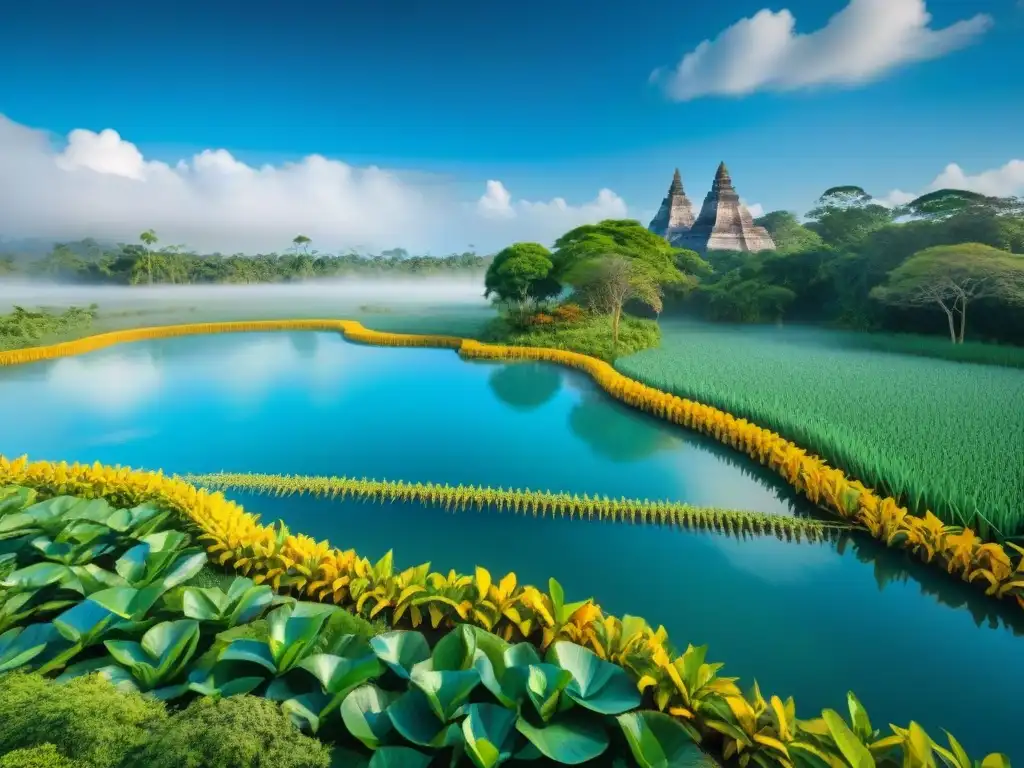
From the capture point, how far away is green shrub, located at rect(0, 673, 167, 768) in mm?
1777

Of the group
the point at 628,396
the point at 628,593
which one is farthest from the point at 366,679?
the point at 628,396

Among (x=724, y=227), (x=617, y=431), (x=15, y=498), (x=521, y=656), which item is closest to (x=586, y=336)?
(x=617, y=431)

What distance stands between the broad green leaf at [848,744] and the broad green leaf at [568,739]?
0.85 m

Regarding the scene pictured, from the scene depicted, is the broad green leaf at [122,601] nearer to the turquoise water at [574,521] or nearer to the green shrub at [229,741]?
the green shrub at [229,741]

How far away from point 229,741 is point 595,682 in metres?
1.46

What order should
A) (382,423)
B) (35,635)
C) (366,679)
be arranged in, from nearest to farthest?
(366,679) → (35,635) → (382,423)

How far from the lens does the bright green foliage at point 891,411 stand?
4852 millimetres

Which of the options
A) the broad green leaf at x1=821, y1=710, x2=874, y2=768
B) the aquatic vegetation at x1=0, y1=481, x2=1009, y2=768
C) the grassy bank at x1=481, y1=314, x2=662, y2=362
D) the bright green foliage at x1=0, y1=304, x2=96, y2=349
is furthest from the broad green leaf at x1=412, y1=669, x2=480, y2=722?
the bright green foliage at x1=0, y1=304, x2=96, y2=349

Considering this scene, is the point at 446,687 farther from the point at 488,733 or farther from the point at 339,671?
the point at 339,671

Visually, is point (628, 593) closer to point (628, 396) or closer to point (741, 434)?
point (741, 434)

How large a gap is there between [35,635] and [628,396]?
847 centimetres

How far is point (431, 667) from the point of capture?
248 centimetres

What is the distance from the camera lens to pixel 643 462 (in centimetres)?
691

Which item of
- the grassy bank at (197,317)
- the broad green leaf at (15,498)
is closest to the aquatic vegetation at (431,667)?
the broad green leaf at (15,498)
